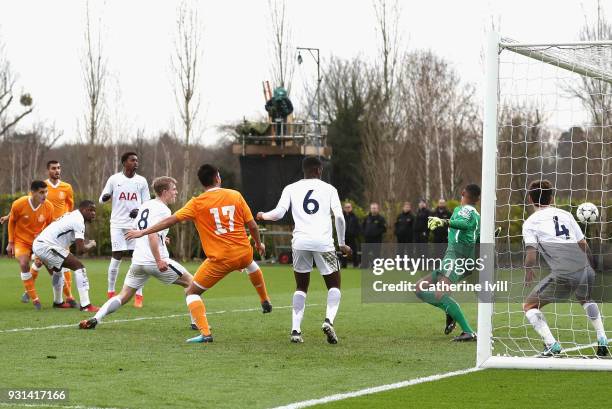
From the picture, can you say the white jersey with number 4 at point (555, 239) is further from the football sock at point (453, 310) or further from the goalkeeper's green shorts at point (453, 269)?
the football sock at point (453, 310)

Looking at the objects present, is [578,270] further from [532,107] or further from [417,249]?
[417,249]

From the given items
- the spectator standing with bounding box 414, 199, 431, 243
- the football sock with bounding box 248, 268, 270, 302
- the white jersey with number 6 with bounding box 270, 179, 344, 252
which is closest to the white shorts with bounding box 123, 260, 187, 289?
the football sock with bounding box 248, 268, 270, 302

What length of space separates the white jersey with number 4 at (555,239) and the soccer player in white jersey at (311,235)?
1.97 meters

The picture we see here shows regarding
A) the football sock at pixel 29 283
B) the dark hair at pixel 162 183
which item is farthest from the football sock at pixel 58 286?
the dark hair at pixel 162 183

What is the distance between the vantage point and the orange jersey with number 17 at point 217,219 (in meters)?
10.2

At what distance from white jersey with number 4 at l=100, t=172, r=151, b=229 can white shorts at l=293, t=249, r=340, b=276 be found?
4.97 m

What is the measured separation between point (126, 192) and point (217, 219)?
16.5 ft

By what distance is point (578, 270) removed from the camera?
9539 millimetres

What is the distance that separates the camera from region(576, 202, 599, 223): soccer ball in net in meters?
13.8

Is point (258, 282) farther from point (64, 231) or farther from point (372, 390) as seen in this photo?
point (372, 390)

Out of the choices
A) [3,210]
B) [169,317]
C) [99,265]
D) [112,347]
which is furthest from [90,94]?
[112,347]

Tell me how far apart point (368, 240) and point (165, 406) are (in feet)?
71.4

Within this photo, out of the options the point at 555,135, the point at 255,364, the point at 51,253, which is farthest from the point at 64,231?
the point at 555,135

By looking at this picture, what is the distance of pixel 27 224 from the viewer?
48.5 feet
